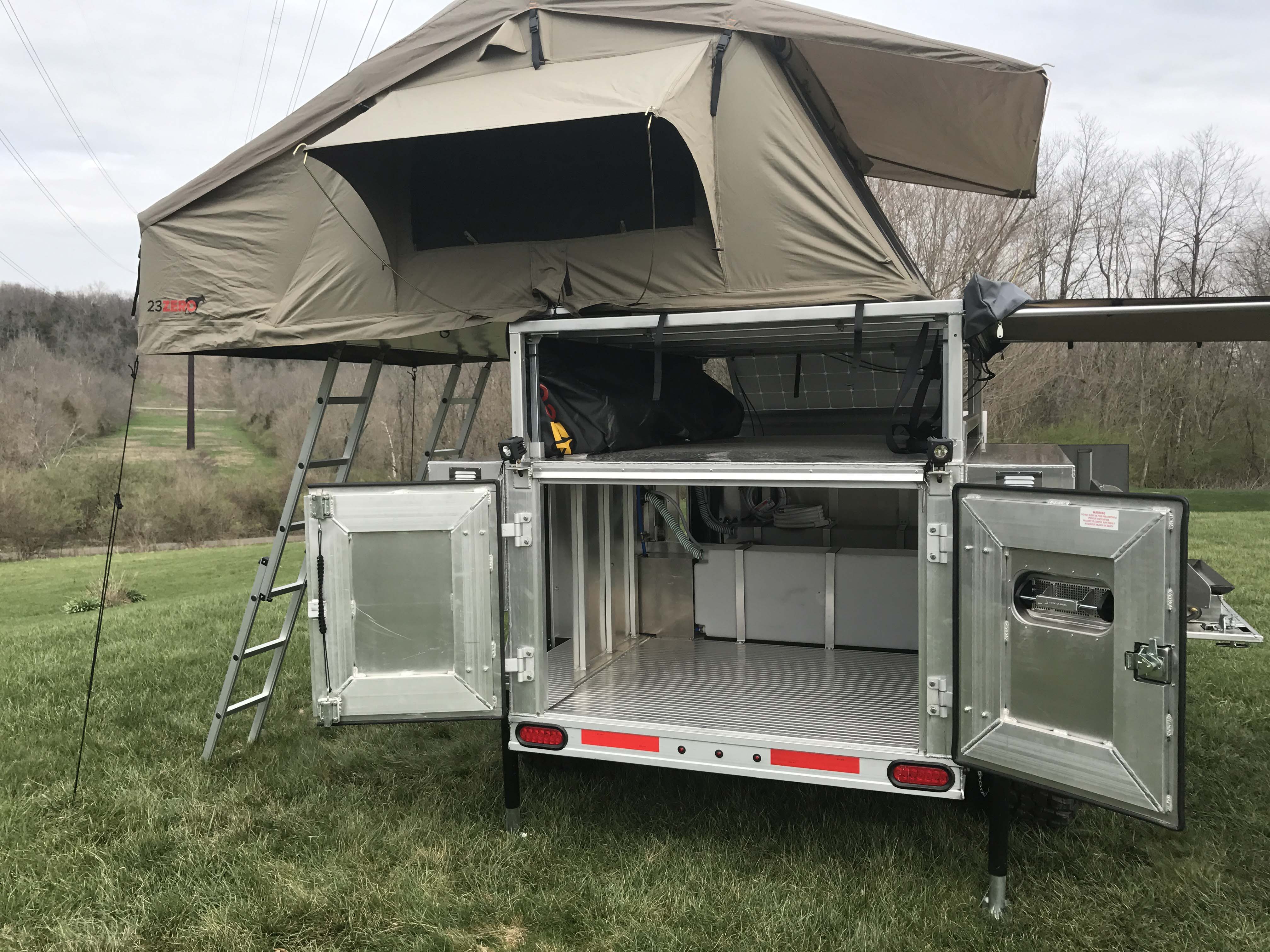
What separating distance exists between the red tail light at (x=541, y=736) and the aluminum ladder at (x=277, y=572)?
5.48 feet

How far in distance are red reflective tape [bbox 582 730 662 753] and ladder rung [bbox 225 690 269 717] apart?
7.55ft

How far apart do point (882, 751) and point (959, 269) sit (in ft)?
49.4

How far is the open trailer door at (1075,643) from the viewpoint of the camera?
2.69 metres

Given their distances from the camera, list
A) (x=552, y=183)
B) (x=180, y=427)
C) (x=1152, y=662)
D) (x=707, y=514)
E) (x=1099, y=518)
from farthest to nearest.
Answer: (x=180, y=427) → (x=707, y=514) → (x=552, y=183) → (x=1099, y=518) → (x=1152, y=662)

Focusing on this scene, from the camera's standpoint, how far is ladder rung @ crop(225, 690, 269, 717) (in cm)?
503

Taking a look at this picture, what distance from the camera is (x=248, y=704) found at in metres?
5.12

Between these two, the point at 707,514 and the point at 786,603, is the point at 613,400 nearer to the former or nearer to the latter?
the point at 707,514

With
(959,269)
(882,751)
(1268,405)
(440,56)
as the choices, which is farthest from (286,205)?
(1268,405)

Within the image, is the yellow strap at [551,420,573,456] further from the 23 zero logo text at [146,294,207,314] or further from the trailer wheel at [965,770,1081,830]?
the trailer wheel at [965,770,1081,830]

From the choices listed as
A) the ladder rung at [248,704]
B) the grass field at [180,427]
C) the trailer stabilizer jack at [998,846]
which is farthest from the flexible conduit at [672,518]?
the grass field at [180,427]

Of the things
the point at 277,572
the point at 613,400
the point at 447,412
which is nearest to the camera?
the point at 613,400

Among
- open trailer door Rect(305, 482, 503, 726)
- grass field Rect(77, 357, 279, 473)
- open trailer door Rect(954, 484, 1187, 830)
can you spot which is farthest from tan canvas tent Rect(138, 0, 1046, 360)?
grass field Rect(77, 357, 279, 473)

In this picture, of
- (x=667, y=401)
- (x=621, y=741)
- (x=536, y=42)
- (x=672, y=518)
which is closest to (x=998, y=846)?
(x=621, y=741)

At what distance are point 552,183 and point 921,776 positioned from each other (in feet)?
9.14
